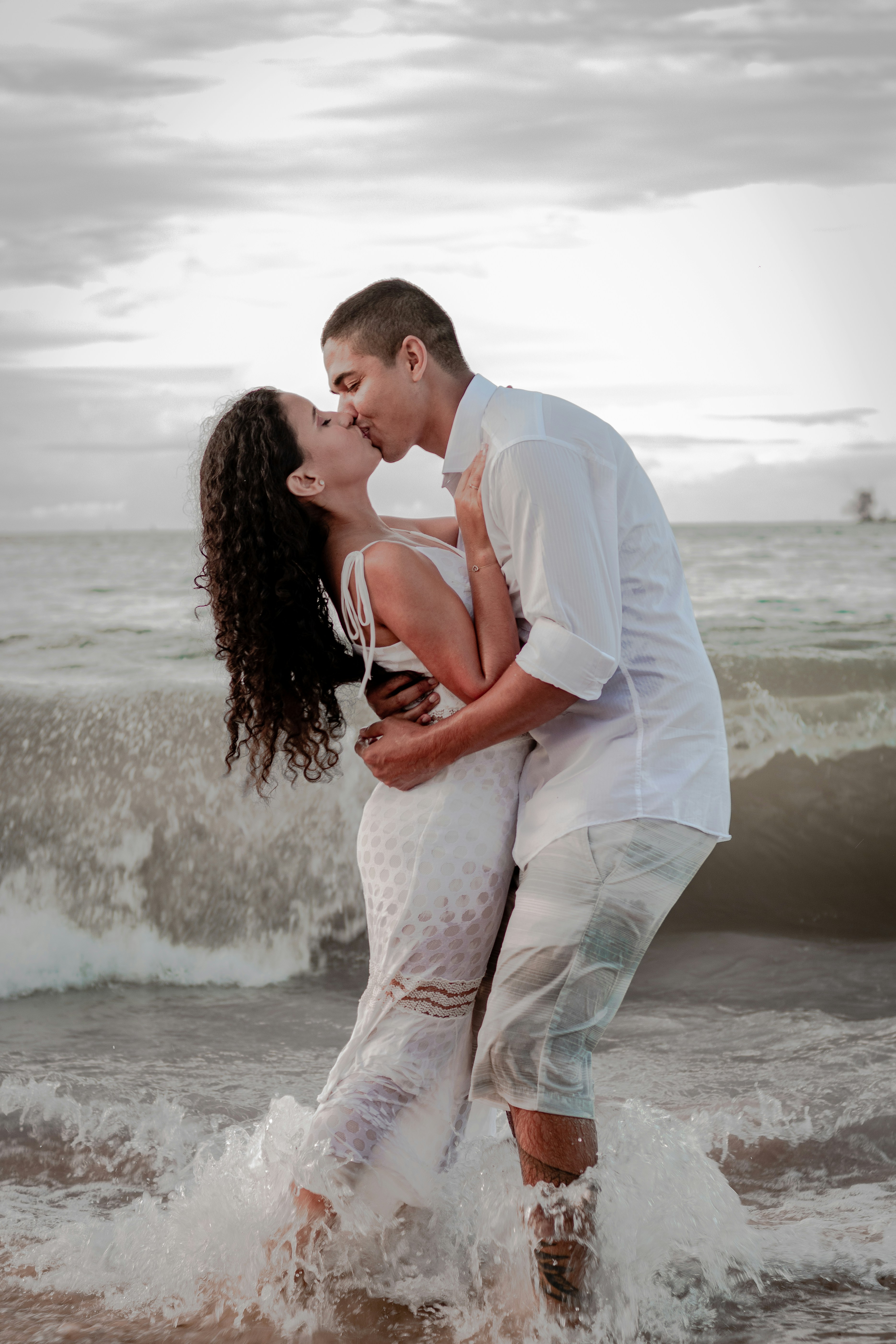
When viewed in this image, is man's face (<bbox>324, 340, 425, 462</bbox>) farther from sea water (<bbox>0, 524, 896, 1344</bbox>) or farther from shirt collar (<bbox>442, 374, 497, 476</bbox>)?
sea water (<bbox>0, 524, 896, 1344</bbox>)

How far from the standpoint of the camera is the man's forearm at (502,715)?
2.04 metres

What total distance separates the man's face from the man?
26 cm

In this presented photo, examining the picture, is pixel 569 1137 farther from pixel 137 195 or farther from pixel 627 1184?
pixel 137 195

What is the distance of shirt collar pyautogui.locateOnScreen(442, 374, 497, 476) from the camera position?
2.28m

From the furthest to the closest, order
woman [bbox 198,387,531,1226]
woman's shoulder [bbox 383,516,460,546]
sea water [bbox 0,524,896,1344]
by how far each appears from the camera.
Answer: woman's shoulder [bbox 383,516,460,546] → sea water [bbox 0,524,896,1344] → woman [bbox 198,387,531,1226]

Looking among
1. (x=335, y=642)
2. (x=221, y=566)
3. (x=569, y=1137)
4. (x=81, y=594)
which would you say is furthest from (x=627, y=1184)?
(x=81, y=594)

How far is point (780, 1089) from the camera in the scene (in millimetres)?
3775

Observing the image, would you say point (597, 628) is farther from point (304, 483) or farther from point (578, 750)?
point (304, 483)

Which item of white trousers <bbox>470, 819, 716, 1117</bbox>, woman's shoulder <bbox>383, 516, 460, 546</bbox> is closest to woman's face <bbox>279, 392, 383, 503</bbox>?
woman's shoulder <bbox>383, 516, 460, 546</bbox>

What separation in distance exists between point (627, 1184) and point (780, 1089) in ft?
5.29

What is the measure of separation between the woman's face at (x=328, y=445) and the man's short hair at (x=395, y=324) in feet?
0.60

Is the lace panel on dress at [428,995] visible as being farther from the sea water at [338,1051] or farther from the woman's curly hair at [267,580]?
the woman's curly hair at [267,580]

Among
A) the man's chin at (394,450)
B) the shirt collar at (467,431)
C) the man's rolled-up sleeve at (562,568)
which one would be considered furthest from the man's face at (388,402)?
the man's rolled-up sleeve at (562,568)

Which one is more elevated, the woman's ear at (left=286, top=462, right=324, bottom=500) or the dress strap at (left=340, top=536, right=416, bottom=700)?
the woman's ear at (left=286, top=462, right=324, bottom=500)
